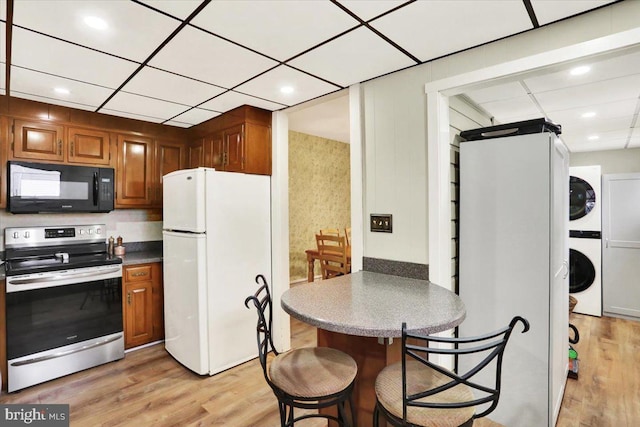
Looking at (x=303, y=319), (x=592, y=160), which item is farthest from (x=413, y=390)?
(x=592, y=160)

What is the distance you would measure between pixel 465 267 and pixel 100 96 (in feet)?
9.92

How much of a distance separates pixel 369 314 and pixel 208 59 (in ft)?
5.67

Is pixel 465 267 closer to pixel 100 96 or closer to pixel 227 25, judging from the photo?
pixel 227 25

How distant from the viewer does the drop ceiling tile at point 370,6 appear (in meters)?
1.49

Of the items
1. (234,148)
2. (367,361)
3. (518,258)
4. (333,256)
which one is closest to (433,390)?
(367,361)

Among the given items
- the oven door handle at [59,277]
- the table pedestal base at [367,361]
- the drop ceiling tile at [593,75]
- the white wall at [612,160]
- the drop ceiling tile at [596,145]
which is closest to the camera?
the table pedestal base at [367,361]

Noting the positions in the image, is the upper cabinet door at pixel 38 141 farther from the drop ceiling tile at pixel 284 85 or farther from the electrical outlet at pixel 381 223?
the electrical outlet at pixel 381 223

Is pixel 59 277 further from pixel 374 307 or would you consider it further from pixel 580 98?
pixel 580 98

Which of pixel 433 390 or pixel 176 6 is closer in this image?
pixel 433 390

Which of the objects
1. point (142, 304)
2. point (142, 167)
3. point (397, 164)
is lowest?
point (142, 304)

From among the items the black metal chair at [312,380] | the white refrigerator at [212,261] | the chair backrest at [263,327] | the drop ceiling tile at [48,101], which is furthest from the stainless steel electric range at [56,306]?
the black metal chair at [312,380]

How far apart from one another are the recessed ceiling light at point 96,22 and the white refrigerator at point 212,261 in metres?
1.14

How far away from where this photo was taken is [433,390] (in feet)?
3.52

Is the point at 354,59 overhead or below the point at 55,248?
overhead
